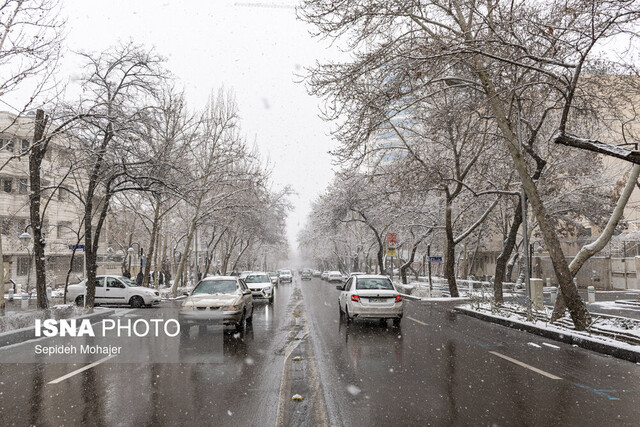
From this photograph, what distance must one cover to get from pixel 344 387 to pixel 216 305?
605 centimetres

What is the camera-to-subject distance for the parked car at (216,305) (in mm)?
12297

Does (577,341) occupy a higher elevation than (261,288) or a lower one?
lower

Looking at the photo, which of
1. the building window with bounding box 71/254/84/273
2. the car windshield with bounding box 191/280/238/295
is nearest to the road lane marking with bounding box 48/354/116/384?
the car windshield with bounding box 191/280/238/295

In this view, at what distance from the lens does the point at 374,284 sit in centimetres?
1564

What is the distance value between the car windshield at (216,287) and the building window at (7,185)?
35.9 metres

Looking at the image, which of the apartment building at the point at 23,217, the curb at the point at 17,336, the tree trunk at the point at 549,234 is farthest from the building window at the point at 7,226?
the tree trunk at the point at 549,234

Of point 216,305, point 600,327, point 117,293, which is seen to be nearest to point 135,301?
point 117,293

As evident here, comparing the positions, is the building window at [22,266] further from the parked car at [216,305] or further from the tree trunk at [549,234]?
the tree trunk at [549,234]

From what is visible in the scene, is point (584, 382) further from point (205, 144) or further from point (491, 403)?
point (205, 144)

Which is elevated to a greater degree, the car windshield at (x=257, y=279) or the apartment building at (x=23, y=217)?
the apartment building at (x=23, y=217)

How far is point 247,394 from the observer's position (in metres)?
6.79

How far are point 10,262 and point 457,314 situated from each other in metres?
39.1

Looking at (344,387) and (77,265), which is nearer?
(344,387)

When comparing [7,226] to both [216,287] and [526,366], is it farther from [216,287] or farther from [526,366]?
[526,366]
